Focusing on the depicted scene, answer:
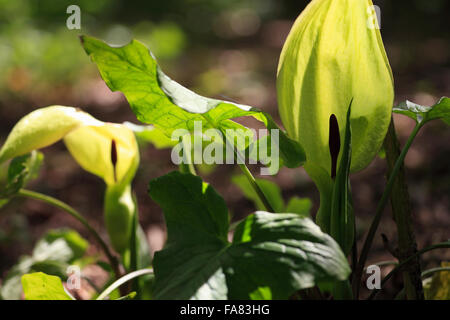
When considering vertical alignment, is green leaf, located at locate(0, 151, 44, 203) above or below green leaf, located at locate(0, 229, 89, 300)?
above

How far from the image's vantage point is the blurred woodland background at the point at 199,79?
4.57ft

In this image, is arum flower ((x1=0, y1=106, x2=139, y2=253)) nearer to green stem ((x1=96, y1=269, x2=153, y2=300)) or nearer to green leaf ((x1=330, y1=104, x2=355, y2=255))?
green stem ((x1=96, y1=269, x2=153, y2=300))

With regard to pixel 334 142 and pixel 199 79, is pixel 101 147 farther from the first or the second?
pixel 199 79

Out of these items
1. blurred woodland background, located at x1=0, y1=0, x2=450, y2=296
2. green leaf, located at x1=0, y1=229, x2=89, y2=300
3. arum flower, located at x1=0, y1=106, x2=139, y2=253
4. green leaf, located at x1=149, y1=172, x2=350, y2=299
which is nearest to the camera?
green leaf, located at x1=149, y1=172, x2=350, y2=299

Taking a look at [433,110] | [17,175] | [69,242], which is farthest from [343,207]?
[69,242]

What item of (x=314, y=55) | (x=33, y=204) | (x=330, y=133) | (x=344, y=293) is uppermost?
(x=314, y=55)

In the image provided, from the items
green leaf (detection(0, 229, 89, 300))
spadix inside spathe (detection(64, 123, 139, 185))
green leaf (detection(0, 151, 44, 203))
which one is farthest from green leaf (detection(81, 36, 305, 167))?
green leaf (detection(0, 229, 89, 300))

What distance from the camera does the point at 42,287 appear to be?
665mm

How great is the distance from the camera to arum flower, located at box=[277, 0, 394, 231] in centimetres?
63

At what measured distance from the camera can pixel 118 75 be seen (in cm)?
61

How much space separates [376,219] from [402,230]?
72mm

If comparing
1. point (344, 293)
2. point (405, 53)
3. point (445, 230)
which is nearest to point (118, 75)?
point (344, 293)

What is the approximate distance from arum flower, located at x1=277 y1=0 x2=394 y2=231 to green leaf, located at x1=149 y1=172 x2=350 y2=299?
0.47ft

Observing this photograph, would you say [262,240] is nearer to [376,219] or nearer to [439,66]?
[376,219]
